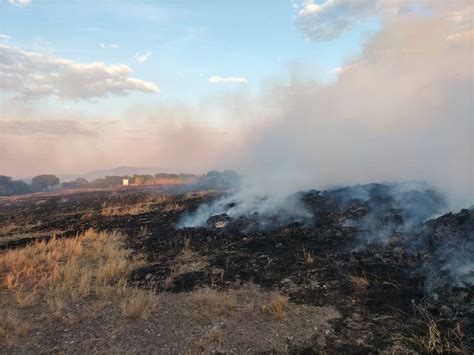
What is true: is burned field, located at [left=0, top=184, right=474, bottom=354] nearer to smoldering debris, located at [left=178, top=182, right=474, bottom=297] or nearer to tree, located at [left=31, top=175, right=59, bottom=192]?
smoldering debris, located at [left=178, top=182, right=474, bottom=297]

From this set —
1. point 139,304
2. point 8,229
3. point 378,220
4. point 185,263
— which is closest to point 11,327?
point 139,304

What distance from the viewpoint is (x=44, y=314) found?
855 centimetres

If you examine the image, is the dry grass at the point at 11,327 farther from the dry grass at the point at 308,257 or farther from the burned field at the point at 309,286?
the dry grass at the point at 308,257

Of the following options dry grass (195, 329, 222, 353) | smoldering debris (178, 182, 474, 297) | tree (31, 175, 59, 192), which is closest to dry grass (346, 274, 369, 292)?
smoldering debris (178, 182, 474, 297)

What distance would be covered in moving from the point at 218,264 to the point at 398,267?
17.0 feet

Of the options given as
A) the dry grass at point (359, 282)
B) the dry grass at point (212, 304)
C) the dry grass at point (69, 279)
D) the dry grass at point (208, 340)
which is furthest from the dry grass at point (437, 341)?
the dry grass at point (69, 279)

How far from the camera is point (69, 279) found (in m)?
10.8

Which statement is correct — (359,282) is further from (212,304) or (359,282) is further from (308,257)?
(212,304)

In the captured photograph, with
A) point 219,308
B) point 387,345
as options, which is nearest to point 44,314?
point 219,308

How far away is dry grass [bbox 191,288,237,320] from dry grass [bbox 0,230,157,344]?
100 cm

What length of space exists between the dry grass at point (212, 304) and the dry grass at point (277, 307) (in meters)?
0.76

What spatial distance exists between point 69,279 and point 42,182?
71.6 m

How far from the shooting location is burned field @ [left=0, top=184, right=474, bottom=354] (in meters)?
6.97

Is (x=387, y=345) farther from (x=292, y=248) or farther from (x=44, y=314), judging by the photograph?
(x=44, y=314)
